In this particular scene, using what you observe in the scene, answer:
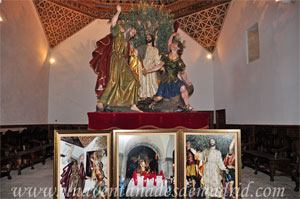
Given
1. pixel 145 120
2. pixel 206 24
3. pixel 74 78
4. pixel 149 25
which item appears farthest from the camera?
pixel 74 78

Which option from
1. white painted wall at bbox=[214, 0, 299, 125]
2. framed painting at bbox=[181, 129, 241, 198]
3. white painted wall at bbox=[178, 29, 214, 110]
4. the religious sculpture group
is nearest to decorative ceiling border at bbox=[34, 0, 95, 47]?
white painted wall at bbox=[178, 29, 214, 110]

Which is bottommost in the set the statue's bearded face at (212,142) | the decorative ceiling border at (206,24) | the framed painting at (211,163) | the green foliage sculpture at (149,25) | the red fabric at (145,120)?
the framed painting at (211,163)

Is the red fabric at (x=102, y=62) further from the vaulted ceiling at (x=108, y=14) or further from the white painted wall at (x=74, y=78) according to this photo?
the white painted wall at (x=74, y=78)

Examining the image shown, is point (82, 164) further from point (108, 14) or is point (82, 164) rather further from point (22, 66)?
point (108, 14)

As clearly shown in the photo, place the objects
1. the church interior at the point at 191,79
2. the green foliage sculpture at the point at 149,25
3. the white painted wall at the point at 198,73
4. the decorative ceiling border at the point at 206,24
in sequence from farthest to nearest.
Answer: the white painted wall at the point at 198,73 < the decorative ceiling border at the point at 206,24 < the green foliage sculpture at the point at 149,25 < the church interior at the point at 191,79

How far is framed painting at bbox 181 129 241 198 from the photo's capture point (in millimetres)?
2521

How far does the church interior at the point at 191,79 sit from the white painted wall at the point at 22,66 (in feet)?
0.11

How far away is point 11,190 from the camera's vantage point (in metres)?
4.37

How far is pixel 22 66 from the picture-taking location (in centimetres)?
840

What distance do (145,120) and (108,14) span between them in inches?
322

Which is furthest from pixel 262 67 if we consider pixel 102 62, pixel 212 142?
pixel 212 142

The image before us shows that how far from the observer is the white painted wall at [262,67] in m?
5.83

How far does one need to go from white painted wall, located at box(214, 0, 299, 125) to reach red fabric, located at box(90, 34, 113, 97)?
4.17m

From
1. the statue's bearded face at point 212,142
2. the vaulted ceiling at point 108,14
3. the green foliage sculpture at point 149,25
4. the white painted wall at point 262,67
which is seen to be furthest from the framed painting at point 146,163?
the vaulted ceiling at point 108,14
